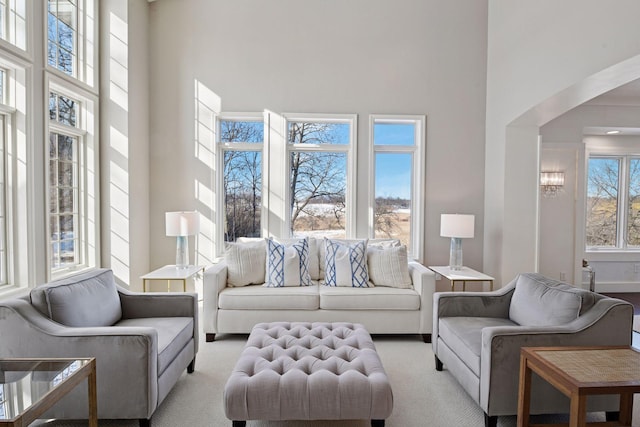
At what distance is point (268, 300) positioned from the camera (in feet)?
11.4

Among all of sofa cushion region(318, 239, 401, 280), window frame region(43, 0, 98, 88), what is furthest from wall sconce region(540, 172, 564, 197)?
window frame region(43, 0, 98, 88)

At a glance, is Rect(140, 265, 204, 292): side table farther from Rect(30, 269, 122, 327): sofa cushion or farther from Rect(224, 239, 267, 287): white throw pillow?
Rect(30, 269, 122, 327): sofa cushion

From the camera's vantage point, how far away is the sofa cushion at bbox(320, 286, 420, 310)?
138 inches

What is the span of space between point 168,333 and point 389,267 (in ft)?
7.25

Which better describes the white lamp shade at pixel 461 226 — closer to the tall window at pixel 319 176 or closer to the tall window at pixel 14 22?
the tall window at pixel 319 176

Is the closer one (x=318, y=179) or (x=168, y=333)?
(x=168, y=333)

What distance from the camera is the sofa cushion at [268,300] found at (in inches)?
137

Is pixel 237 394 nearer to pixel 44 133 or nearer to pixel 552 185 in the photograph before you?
pixel 44 133

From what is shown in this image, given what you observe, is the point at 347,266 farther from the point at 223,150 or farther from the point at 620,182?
the point at 620,182

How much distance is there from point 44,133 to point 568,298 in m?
4.16

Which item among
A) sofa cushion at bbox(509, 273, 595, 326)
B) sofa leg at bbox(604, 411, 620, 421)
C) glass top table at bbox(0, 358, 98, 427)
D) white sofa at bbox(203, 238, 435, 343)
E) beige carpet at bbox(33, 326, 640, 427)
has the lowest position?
beige carpet at bbox(33, 326, 640, 427)

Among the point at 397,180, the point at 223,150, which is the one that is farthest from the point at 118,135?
the point at 397,180

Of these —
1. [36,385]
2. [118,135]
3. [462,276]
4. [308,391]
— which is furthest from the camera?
[118,135]

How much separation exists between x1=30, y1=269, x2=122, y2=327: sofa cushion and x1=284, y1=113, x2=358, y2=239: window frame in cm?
228
